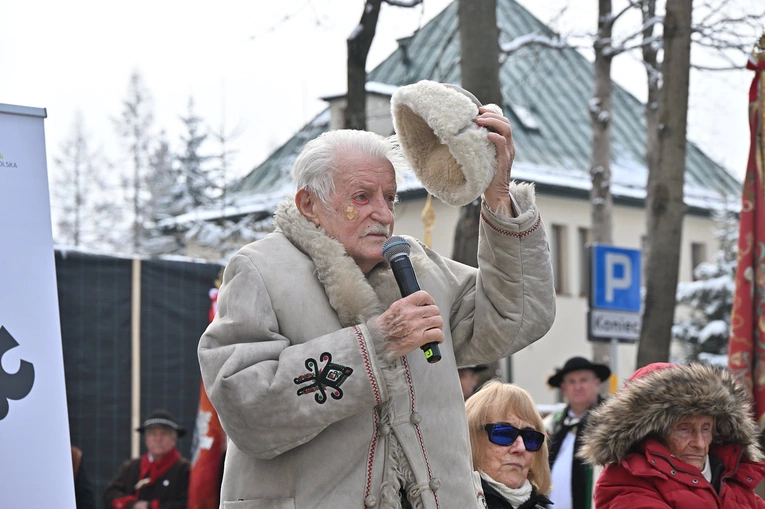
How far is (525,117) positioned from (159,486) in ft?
77.8

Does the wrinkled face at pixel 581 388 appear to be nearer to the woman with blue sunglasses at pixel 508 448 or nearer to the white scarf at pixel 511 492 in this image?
the woman with blue sunglasses at pixel 508 448

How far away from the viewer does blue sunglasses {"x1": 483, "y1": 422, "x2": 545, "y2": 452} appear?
4.64 m

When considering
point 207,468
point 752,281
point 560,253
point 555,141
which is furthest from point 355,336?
point 555,141

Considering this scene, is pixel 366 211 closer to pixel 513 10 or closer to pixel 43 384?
pixel 43 384

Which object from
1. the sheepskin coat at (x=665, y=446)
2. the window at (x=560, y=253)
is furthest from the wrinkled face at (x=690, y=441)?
the window at (x=560, y=253)

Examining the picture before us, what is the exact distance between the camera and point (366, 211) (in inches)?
133

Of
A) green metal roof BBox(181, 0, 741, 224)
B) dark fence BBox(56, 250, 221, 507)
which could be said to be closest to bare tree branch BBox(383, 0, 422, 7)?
dark fence BBox(56, 250, 221, 507)

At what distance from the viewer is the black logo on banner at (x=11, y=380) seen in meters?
3.89

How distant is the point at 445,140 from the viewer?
3.31m

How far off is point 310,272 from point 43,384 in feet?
3.98

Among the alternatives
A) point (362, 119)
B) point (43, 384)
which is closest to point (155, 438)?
point (362, 119)

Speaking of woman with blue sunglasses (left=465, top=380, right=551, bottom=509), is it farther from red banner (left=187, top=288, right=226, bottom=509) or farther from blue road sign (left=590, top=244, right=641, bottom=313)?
blue road sign (left=590, top=244, right=641, bottom=313)

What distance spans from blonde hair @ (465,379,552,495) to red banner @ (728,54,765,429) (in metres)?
1.55

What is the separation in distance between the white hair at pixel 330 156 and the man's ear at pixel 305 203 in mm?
18
